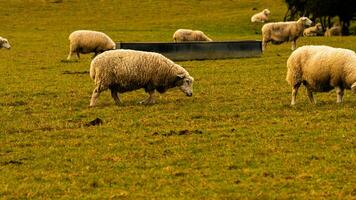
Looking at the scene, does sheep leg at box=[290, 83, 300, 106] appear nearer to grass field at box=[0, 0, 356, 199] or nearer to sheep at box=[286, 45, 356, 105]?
sheep at box=[286, 45, 356, 105]

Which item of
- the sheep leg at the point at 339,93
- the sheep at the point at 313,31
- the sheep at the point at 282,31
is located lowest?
the sheep at the point at 313,31

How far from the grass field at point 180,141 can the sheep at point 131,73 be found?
49 cm

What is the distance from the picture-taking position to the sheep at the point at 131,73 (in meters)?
17.4

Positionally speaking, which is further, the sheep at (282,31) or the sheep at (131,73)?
the sheep at (282,31)

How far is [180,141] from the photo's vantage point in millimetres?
12852

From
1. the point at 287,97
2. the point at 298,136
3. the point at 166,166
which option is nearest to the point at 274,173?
the point at 166,166

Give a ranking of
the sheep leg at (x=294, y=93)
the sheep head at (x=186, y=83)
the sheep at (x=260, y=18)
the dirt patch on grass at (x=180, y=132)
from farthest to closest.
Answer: the sheep at (x=260, y=18)
the sheep head at (x=186, y=83)
the sheep leg at (x=294, y=93)
the dirt patch on grass at (x=180, y=132)

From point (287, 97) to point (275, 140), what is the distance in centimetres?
622

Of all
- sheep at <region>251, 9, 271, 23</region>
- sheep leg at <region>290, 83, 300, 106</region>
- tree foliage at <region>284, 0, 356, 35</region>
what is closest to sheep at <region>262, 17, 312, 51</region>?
tree foliage at <region>284, 0, 356, 35</region>

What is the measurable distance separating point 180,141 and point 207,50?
1896 cm

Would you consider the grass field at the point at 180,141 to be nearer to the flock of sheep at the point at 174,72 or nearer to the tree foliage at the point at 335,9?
the flock of sheep at the point at 174,72

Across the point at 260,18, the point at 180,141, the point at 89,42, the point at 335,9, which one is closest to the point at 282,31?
the point at 89,42

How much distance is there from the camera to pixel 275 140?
41.9 ft

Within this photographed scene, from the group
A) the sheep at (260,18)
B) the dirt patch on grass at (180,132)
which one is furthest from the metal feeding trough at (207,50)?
the sheep at (260,18)
